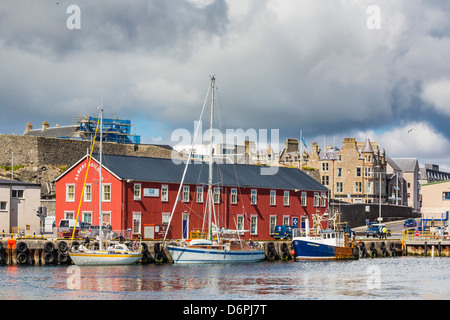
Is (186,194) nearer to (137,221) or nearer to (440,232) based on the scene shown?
(137,221)

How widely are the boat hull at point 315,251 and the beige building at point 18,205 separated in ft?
79.9

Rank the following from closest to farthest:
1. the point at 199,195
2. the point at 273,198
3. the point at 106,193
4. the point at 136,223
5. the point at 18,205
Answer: the point at 136,223 → the point at 106,193 → the point at 199,195 → the point at 18,205 → the point at 273,198

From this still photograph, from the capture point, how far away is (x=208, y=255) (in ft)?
198

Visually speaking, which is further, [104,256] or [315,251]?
[315,251]

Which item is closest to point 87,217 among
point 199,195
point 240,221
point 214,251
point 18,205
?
point 18,205

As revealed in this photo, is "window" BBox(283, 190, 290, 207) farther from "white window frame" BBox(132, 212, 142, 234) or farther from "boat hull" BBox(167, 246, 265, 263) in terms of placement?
"white window frame" BBox(132, 212, 142, 234)

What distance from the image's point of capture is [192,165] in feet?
252

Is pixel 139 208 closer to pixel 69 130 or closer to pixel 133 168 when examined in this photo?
pixel 133 168

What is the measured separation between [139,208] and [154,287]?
1000 inches

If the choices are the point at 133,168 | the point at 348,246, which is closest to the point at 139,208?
the point at 133,168

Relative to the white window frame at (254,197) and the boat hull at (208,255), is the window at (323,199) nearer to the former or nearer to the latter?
the white window frame at (254,197)

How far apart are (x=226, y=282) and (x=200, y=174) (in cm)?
2904

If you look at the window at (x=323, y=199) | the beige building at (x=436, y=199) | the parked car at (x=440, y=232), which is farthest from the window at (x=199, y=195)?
the beige building at (x=436, y=199)

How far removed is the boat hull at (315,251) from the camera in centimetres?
6725
